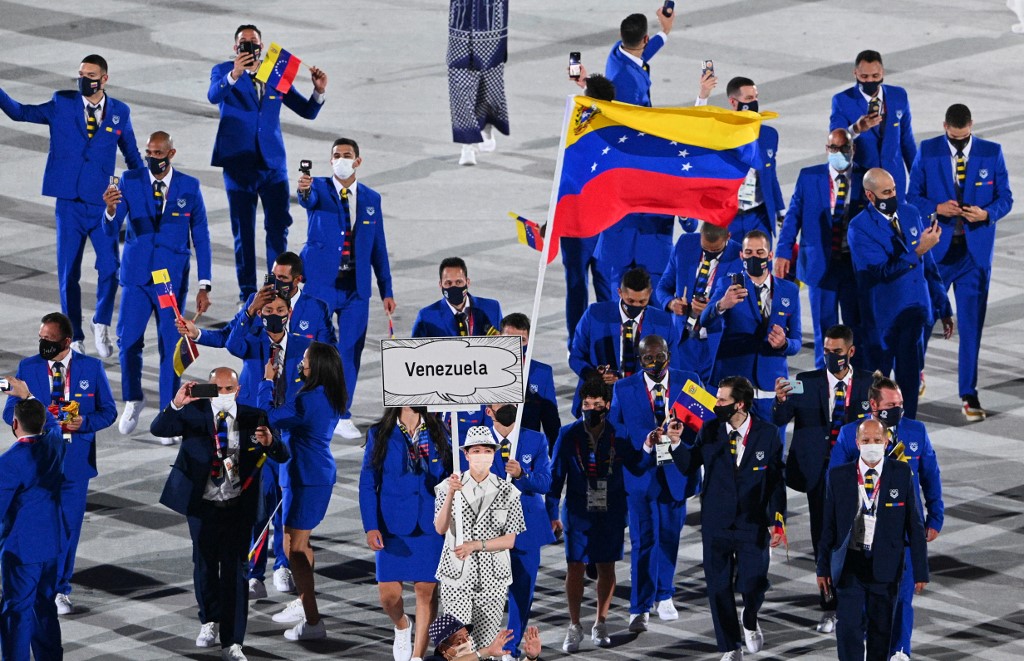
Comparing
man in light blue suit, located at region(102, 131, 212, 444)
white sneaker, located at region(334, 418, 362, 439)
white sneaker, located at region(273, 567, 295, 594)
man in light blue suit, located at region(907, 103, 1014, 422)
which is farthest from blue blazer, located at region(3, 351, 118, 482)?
man in light blue suit, located at region(907, 103, 1014, 422)

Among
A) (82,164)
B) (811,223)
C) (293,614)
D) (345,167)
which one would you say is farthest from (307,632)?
(82,164)

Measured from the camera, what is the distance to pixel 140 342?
744 inches

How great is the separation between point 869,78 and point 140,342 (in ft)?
20.9

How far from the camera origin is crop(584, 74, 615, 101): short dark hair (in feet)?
64.3

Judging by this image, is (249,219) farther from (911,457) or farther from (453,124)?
(911,457)

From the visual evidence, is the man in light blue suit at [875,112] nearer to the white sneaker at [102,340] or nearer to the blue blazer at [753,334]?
the blue blazer at [753,334]

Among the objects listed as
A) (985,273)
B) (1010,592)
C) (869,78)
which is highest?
(869,78)

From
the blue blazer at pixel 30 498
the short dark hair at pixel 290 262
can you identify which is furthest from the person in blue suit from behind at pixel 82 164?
the blue blazer at pixel 30 498

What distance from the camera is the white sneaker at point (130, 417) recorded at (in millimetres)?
18938

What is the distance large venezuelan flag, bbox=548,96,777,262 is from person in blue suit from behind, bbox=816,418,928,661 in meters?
1.85

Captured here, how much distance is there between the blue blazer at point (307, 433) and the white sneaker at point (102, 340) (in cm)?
506

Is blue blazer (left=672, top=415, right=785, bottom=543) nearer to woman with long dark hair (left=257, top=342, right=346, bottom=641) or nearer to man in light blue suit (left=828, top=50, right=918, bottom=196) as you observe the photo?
woman with long dark hair (left=257, top=342, right=346, bottom=641)

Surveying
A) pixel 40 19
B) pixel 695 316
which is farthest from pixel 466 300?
pixel 40 19

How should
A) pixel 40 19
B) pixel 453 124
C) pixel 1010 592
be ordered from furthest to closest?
1. pixel 40 19
2. pixel 453 124
3. pixel 1010 592
